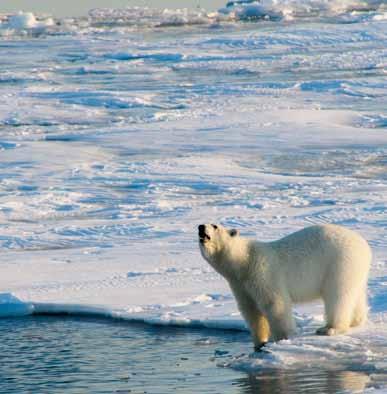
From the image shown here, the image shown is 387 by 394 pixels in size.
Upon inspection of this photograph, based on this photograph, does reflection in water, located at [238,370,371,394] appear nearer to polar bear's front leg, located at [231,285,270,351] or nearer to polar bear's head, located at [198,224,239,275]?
polar bear's front leg, located at [231,285,270,351]

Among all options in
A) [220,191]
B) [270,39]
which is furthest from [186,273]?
[270,39]

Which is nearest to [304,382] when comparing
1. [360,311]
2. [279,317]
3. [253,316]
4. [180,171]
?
[279,317]

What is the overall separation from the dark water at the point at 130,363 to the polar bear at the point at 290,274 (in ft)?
1.08

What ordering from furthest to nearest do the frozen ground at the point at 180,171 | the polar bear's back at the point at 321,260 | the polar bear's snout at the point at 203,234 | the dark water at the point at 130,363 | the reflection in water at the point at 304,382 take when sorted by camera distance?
1. the frozen ground at the point at 180,171
2. the polar bear's back at the point at 321,260
3. the polar bear's snout at the point at 203,234
4. the dark water at the point at 130,363
5. the reflection in water at the point at 304,382

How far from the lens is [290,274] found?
17.2 feet

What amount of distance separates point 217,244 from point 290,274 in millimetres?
420

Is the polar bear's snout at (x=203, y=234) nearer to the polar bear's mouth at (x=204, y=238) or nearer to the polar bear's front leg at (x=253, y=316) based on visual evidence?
the polar bear's mouth at (x=204, y=238)

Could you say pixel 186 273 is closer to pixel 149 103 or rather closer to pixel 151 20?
pixel 149 103

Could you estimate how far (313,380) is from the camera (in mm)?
4762

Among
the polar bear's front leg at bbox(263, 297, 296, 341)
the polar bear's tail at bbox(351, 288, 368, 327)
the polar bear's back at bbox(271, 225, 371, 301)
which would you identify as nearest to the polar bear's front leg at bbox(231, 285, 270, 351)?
the polar bear's front leg at bbox(263, 297, 296, 341)

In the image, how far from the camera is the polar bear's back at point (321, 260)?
17.0 feet

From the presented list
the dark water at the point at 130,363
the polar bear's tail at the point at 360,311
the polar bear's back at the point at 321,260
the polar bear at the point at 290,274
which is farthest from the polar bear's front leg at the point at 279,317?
the polar bear's tail at the point at 360,311

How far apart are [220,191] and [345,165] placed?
7.30 ft

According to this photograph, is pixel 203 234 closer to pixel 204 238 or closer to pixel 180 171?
pixel 204 238
